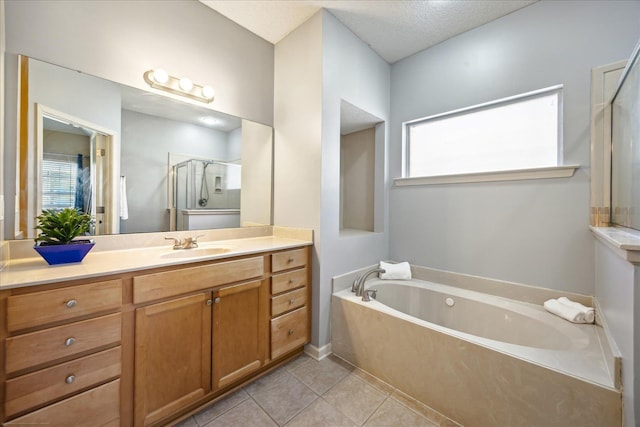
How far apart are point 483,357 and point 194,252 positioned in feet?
5.96

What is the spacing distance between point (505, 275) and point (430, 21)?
6.99 feet

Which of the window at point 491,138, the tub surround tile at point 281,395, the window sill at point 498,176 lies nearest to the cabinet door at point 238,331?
the tub surround tile at point 281,395

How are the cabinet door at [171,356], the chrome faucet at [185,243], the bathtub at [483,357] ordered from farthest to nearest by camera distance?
the chrome faucet at [185,243] → the cabinet door at [171,356] → the bathtub at [483,357]

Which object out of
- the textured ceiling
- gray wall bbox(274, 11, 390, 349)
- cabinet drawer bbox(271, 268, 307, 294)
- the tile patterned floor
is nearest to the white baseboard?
gray wall bbox(274, 11, 390, 349)

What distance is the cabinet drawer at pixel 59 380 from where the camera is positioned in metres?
0.90

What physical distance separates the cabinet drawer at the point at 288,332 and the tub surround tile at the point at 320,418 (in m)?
0.42

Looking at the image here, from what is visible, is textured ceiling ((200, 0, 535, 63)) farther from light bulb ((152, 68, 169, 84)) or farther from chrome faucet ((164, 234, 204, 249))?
chrome faucet ((164, 234, 204, 249))

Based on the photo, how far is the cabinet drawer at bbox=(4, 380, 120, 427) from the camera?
0.94 meters

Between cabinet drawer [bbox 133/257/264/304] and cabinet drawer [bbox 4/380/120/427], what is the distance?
39 cm

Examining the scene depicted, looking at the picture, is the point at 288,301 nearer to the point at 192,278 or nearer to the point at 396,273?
the point at 192,278

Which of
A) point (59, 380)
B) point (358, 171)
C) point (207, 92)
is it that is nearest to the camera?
point (59, 380)

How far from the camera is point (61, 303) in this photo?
0.98 m

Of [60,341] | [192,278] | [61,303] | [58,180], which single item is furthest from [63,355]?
[58,180]

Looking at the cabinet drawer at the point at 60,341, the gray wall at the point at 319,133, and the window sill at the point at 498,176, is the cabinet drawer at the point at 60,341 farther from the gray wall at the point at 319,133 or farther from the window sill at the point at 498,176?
the window sill at the point at 498,176
